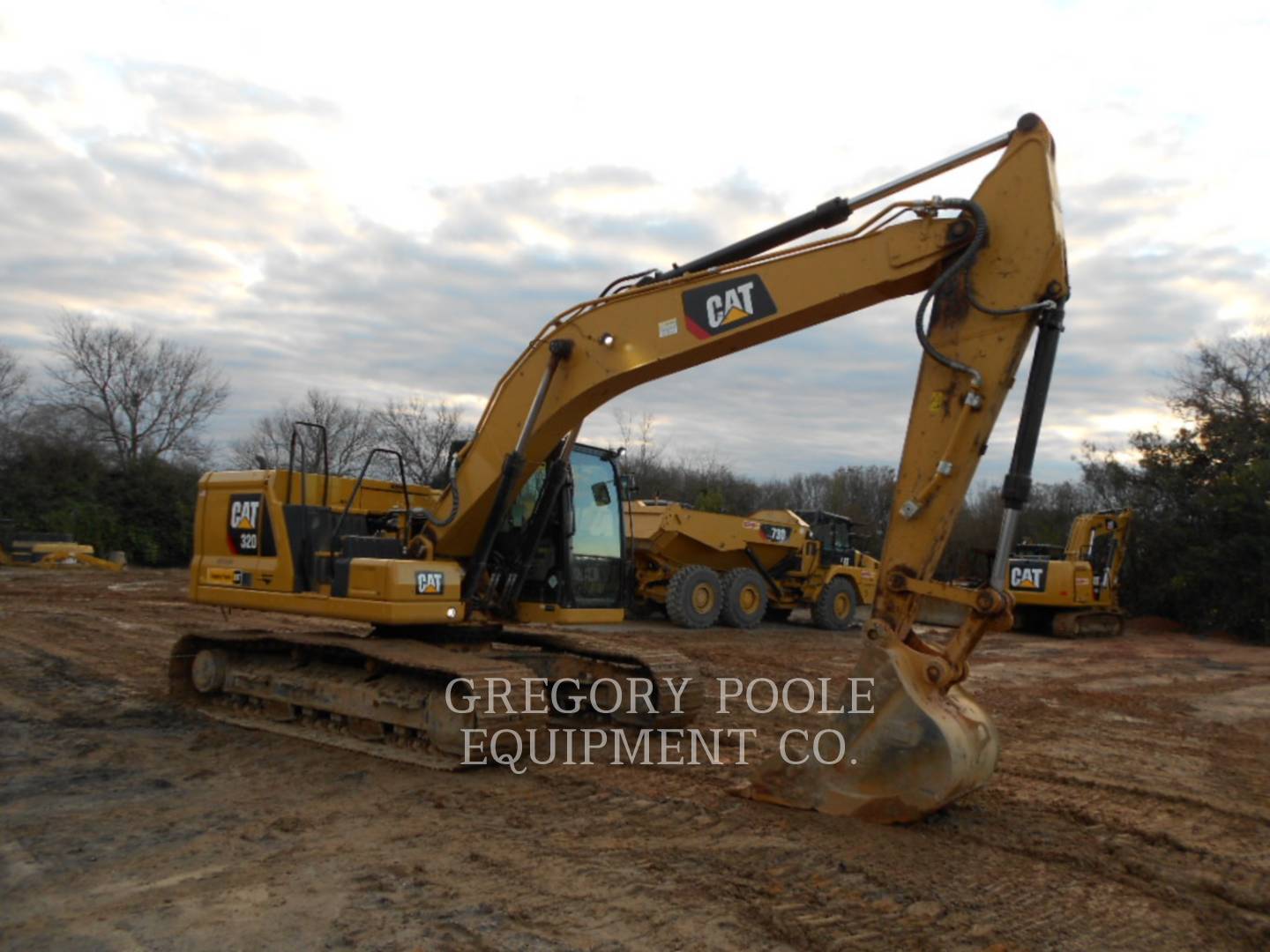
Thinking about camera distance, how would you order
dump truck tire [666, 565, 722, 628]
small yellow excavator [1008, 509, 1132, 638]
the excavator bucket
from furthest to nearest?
→ small yellow excavator [1008, 509, 1132, 638]
dump truck tire [666, 565, 722, 628]
the excavator bucket

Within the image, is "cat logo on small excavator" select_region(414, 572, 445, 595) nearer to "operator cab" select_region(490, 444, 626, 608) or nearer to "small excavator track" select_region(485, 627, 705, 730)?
"operator cab" select_region(490, 444, 626, 608)

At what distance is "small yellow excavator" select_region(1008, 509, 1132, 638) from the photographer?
19.9 meters

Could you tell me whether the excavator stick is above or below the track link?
above

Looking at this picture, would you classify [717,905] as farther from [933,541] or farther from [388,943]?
[933,541]

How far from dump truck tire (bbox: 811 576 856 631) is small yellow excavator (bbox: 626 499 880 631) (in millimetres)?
Answer: 16

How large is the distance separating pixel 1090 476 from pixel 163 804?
26.2 m

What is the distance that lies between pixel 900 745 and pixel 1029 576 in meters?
16.7

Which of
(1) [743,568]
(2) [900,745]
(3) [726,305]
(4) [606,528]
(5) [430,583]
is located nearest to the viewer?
(2) [900,745]

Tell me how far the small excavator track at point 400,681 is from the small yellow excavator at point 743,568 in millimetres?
8254

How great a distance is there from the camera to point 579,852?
4754 millimetres

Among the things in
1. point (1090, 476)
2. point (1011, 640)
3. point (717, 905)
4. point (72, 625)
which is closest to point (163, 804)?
point (717, 905)

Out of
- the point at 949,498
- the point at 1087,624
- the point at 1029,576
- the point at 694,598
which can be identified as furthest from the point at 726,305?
the point at 1087,624

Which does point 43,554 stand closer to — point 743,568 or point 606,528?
point 743,568

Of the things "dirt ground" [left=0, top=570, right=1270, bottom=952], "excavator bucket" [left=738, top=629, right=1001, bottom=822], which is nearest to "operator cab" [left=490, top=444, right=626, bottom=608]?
"dirt ground" [left=0, top=570, right=1270, bottom=952]
